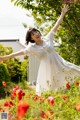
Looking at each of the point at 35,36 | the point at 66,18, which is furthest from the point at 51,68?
the point at 66,18

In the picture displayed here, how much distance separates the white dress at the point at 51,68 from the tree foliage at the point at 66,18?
2661 millimetres

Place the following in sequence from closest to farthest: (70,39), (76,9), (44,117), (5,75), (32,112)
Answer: (44,117) → (32,112) → (76,9) → (70,39) → (5,75)

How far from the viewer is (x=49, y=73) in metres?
5.84

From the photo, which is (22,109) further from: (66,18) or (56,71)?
(66,18)

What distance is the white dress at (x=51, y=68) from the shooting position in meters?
5.77

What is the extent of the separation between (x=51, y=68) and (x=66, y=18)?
3.52 metres

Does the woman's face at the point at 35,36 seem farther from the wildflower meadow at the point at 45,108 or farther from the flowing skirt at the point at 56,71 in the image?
the wildflower meadow at the point at 45,108

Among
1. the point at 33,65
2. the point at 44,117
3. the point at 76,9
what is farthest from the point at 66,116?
the point at 33,65

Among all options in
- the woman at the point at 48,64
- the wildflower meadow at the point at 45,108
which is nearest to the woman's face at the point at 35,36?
the woman at the point at 48,64

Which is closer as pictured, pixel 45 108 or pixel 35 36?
pixel 45 108

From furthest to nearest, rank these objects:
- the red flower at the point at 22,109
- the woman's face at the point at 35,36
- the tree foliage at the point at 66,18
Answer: the tree foliage at the point at 66,18 < the woman's face at the point at 35,36 < the red flower at the point at 22,109

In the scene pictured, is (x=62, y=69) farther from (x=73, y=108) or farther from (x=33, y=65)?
(x=33, y=65)

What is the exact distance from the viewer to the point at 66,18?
9180 millimetres

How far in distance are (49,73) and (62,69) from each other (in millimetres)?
187
